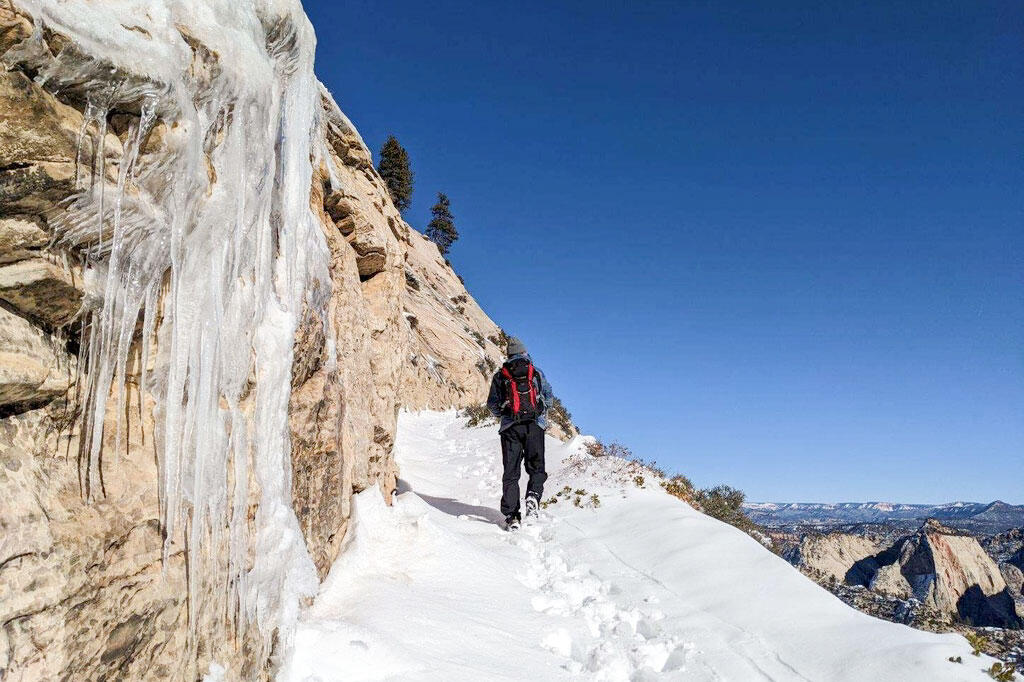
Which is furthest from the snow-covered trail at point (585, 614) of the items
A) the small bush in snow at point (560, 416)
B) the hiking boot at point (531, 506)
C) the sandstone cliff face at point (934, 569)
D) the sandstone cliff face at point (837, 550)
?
the small bush in snow at point (560, 416)

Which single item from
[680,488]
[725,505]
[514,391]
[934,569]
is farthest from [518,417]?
[934,569]

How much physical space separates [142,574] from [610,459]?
770 centimetres

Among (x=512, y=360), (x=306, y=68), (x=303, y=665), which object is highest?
(x=306, y=68)

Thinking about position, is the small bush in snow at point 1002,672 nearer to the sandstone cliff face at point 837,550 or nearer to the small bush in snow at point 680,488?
the small bush in snow at point 680,488

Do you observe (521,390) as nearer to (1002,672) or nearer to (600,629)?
(600,629)

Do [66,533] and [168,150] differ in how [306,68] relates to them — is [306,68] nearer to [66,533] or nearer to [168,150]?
[168,150]

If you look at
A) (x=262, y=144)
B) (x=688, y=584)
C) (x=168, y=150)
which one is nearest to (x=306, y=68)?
(x=262, y=144)

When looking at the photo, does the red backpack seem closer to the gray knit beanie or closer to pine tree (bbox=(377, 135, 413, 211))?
the gray knit beanie

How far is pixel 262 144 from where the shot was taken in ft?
8.82

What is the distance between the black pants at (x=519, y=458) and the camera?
627 centimetres

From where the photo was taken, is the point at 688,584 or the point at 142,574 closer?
the point at 142,574

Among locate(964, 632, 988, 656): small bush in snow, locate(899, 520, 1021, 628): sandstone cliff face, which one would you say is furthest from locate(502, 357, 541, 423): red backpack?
locate(899, 520, 1021, 628): sandstone cliff face

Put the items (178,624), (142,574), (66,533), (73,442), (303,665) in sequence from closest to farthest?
1. (66,533)
2. (73,442)
3. (142,574)
4. (178,624)
5. (303,665)

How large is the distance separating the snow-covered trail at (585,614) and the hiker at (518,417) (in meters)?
0.52
